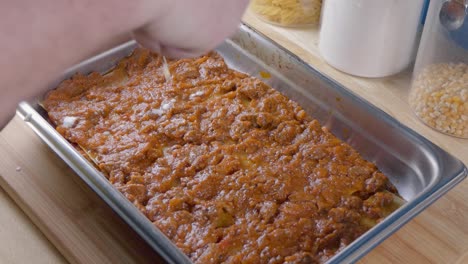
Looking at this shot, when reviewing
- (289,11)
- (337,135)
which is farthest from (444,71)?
(289,11)

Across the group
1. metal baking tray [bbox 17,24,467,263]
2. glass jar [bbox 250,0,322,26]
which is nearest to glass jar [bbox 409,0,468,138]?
metal baking tray [bbox 17,24,467,263]

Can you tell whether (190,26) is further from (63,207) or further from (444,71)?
(444,71)

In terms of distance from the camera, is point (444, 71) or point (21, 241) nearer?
point (21, 241)

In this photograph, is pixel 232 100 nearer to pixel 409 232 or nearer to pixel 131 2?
pixel 409 232

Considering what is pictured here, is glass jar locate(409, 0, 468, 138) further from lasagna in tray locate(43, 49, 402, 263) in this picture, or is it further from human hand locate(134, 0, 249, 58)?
human hand locate(134, 0, 249, 58)

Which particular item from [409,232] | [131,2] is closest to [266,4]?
[409,232]
